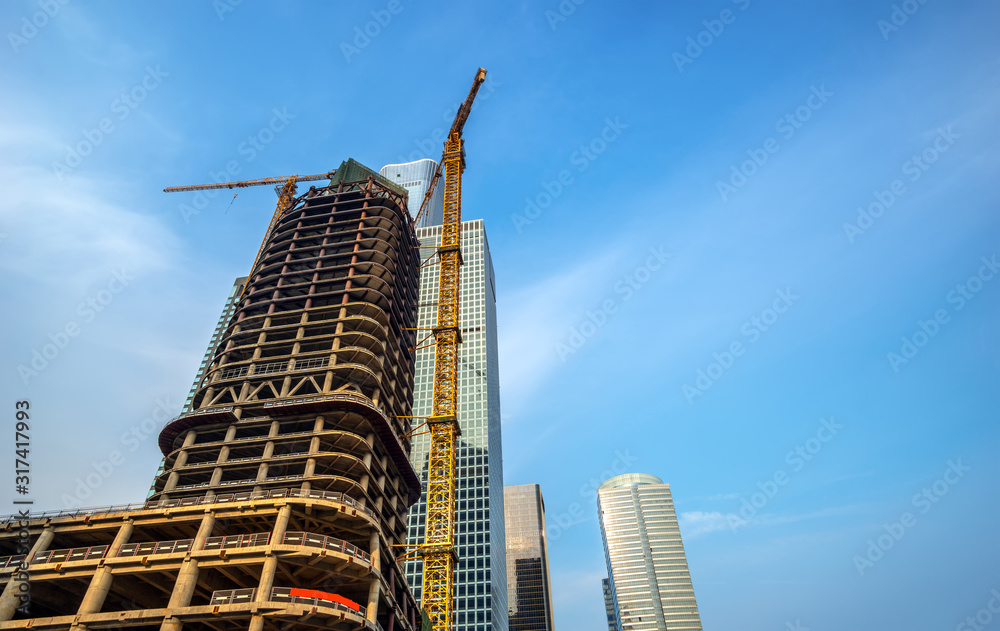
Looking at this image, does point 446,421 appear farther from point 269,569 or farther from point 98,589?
point 98,589

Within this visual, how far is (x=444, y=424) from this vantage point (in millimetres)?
81875

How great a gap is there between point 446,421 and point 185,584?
40097mm

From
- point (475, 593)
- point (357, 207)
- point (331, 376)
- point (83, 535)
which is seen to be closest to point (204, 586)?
point (83, 535)

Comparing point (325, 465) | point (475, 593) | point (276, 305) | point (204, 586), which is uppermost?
point (276, 305)

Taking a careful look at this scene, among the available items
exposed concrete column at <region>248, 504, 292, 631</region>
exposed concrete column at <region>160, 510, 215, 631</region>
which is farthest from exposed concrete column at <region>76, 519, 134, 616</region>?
exposed concrete column at <region>248, 504, 292, 631</region>

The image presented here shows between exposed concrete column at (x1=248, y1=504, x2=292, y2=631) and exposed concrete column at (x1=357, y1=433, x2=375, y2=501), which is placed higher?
exposed concrete column at (x1=357, y1=433, x2=375, y2=501)

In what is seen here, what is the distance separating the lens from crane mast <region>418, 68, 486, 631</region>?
72.8 metres

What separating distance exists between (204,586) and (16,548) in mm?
17621

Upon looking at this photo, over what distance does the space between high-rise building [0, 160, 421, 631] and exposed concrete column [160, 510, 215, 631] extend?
0.35ft

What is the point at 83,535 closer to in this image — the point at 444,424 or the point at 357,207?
the point at 444,424

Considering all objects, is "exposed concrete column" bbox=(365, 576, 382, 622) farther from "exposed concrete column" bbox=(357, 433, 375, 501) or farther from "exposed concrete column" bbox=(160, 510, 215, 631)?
"exposed concrete column" bbox=(357, 433, 375, 501)

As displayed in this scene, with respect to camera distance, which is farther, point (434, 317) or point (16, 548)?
point (434, 317)

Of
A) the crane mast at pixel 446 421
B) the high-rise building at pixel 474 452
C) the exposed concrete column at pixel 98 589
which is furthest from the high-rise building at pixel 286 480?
the high-rise building at pixel 474 452

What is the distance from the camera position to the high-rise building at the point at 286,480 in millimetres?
46406
